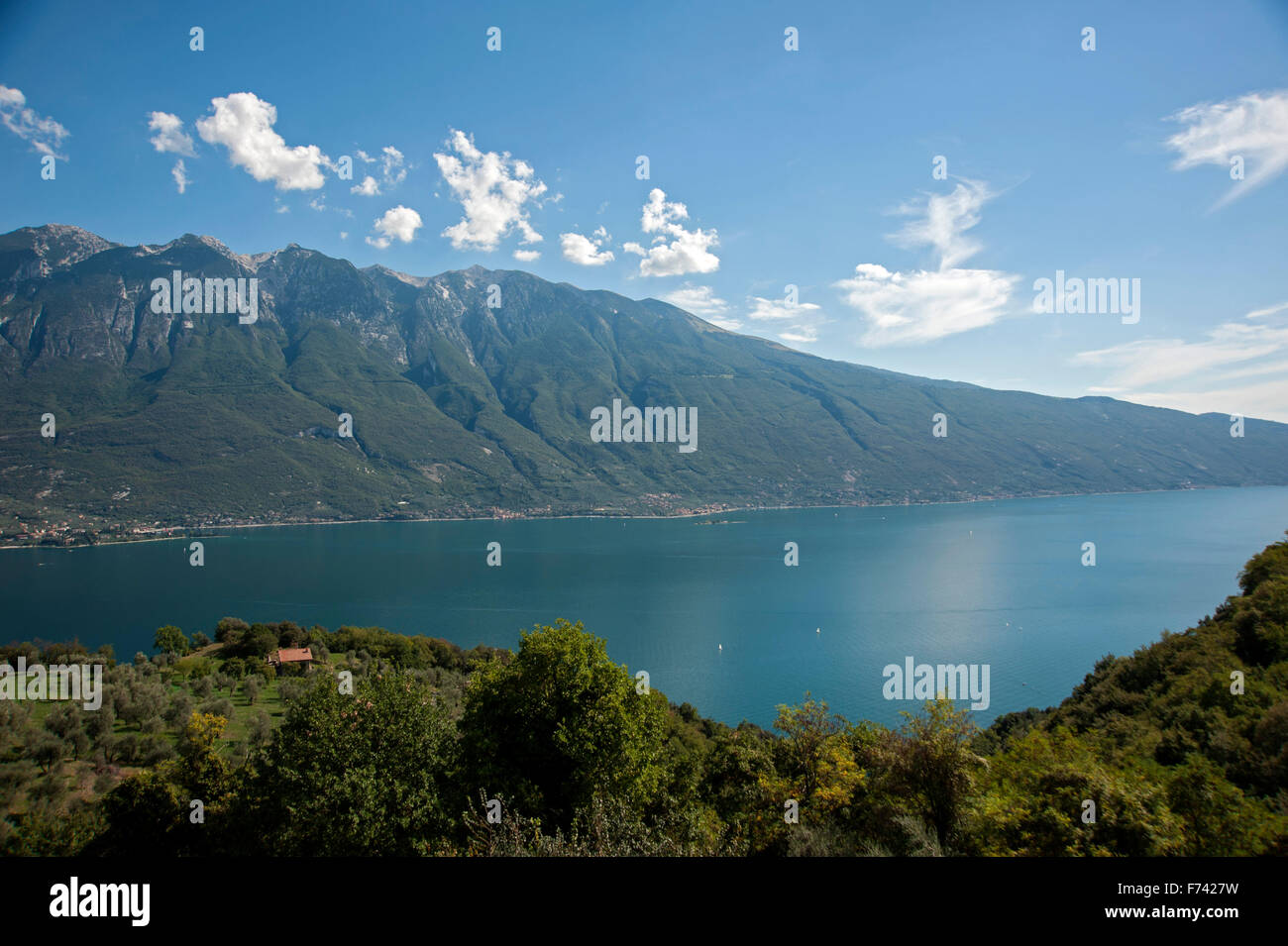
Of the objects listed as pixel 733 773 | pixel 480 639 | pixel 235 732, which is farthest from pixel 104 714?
pixel 480 639

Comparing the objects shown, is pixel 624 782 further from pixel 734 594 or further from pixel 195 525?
pixel 195 525

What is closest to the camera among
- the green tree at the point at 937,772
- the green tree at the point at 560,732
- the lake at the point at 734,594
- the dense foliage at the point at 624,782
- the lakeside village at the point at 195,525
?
the dense foliage at the point at 624,782

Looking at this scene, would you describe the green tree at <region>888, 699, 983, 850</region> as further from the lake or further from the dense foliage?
the lake

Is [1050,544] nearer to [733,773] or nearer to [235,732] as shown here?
[733,773]

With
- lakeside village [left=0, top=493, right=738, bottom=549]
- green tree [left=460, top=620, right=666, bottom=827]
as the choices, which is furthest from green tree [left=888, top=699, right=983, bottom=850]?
lakeside village [left=0, top=493, right=738, bottom=549]

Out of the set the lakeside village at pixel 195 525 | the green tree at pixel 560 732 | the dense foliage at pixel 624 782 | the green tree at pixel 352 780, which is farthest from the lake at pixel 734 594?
the green tree at pixel 352 780

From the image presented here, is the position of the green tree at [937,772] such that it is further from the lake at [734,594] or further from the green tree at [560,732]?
the lake at [734,594]
